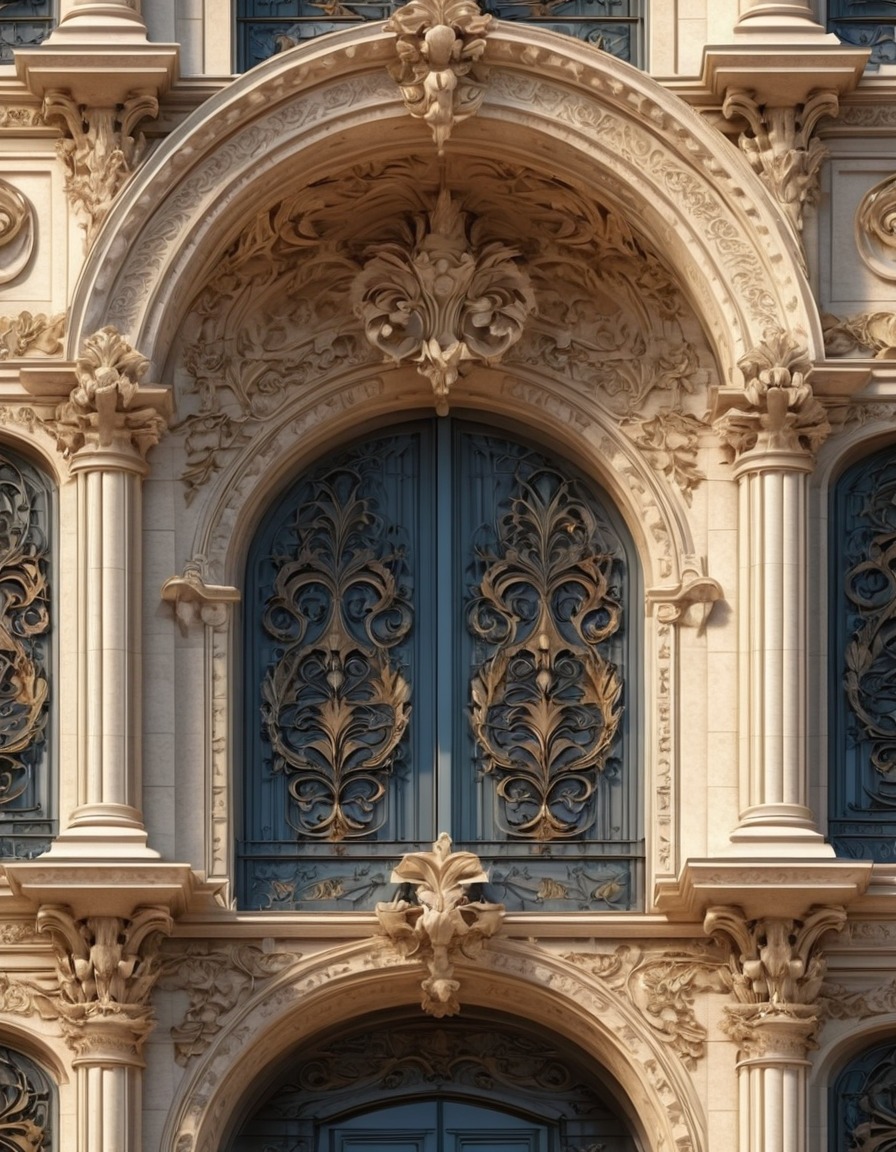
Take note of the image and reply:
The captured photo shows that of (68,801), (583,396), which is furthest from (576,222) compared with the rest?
(68,801)

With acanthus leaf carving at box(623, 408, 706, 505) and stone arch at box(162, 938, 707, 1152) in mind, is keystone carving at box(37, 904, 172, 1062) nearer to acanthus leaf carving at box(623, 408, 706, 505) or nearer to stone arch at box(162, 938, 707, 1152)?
stone arch at box(162, 938, 707, 1152)

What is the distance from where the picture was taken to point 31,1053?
22.8m

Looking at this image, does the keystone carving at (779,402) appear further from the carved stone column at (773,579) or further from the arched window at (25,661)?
the arched window at (25,661)

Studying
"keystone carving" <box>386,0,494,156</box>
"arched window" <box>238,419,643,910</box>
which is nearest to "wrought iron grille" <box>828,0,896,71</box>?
"keystone carving" <box>386,0,494,156</box>

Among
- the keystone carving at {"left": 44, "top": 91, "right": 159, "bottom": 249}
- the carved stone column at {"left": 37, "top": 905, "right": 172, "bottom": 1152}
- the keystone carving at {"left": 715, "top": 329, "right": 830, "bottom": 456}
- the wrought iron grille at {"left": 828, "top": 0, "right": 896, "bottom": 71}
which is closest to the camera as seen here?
the carved stone column at {"left": 37, "top": 905, "right": 172, "bottom": 1152}

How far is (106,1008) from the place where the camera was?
Answer: 2238 cm

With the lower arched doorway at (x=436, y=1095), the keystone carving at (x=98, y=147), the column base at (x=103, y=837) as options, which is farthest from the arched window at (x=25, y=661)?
the lower arched doorway at (x=436, y=1095)

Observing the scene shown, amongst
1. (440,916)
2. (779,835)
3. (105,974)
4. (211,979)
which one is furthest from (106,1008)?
(779,835)

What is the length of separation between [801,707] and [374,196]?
4.13 m

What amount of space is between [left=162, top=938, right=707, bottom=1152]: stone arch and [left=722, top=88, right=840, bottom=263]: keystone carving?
184 inches

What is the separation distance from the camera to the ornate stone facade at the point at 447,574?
22.7 metres

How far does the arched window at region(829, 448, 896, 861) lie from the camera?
76.3ft

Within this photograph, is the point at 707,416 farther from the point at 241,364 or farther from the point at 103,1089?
the point at 103,1089

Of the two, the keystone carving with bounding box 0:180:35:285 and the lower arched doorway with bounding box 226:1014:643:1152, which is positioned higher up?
the keystone carving with bounding box 0:180:35:285
